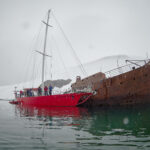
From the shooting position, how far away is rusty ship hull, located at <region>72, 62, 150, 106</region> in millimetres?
15453

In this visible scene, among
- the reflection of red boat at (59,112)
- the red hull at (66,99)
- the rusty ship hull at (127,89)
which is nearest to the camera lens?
the reflection of red boat at (59,112)

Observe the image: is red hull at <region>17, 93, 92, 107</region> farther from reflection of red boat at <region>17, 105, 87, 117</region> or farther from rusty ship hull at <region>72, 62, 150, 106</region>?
reflection of red boat at <region>17, 105, 87, 117</region>

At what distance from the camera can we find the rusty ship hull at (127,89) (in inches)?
608

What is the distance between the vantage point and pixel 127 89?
16.3m

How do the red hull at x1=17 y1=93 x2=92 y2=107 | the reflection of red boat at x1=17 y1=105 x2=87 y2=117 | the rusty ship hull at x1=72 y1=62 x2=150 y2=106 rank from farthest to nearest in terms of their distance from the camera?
the red hull at x1=17 y1=93 x2=92 y2=107
the rusty ship hull at x1=72 y1=62 x2=150 y2=106
the reflection of red boat at x1=17 y1=105 x2=87 y2=117

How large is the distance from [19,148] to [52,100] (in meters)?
17.0

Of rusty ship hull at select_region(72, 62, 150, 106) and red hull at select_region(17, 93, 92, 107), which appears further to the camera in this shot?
red hull at select_region(17, 93, 92, 107)

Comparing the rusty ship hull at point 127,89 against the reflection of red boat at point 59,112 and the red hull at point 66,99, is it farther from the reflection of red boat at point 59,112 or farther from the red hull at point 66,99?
the reflection of red boat at point 59,112

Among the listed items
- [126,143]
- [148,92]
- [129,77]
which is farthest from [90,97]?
[126,143]

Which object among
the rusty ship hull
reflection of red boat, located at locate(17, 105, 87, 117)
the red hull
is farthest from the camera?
the red hull

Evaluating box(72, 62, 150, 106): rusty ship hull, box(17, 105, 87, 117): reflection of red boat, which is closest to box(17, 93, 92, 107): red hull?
box(72, 62, 150, 106): rusty ship hull

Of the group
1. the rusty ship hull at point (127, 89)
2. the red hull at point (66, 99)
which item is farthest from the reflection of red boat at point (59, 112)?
the rusty ship hull at point (127, 89)

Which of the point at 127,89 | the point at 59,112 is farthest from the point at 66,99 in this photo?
the point at 127,89

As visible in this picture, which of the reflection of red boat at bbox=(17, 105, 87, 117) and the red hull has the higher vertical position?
the red hull
